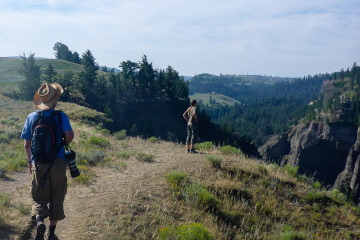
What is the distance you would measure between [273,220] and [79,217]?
434 centimetres

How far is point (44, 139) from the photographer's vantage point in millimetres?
4145

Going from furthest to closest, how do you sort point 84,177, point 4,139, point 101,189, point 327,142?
point 327,142 → point 4,139 → point 84,177 → point 101,189

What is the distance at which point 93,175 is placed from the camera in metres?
8.11

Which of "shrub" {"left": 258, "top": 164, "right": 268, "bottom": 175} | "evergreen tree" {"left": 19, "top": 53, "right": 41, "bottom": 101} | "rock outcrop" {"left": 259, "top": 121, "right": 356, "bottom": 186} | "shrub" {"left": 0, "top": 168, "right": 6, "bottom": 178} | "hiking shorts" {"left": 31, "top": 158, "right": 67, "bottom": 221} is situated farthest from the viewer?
"rock outcrop" {"left": 259, "top": 121, "right": 356, "bottom": 186}

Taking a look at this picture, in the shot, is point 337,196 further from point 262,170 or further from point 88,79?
point 88,79

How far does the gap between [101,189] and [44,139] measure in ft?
10.3

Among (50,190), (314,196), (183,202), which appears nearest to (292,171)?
(314,196)

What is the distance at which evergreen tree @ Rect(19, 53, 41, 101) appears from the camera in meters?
50.4

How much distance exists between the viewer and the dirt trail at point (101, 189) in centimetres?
515

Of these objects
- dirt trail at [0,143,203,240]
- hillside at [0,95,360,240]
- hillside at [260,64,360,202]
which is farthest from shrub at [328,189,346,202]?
hillside at [260,64,360,202]

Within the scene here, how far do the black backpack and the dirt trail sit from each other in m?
1.47

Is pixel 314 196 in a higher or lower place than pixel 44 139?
lower

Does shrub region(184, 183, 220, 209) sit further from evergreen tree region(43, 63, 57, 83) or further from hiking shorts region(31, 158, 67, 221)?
evergreen tree region(43, 63, 57, 83)

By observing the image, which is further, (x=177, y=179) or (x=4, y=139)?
(x=4, y=139)
